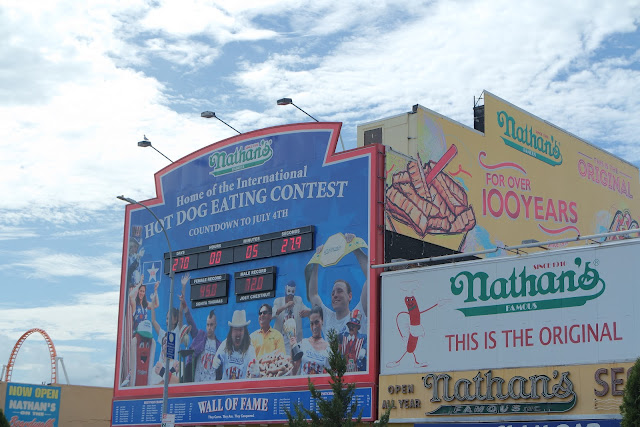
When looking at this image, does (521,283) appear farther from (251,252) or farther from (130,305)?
(130,305)

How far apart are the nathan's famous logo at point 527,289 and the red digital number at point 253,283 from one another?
858 centimetres

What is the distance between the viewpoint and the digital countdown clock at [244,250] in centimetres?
3309

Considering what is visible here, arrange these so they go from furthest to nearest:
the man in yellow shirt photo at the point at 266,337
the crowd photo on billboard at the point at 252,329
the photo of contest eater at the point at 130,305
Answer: the photo of contest eater at the point at 130,305 < the man in yellow shirt photo at the point at 266,337 < the crowd photo on billboard at the point at 252,329

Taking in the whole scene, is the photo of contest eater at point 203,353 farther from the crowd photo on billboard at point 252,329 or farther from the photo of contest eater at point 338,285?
the photo of contest eater at point 338,285

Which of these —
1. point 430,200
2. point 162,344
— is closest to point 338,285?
point 430,200

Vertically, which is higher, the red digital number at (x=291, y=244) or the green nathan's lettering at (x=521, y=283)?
the red digital number at (x=291, y=244)

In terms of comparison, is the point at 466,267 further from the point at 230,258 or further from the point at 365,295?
the point at 230,258

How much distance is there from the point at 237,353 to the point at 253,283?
2751 mm

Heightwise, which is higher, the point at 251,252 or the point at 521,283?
the point at 251,252

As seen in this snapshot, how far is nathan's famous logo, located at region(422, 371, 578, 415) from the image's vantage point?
25156 millimetres

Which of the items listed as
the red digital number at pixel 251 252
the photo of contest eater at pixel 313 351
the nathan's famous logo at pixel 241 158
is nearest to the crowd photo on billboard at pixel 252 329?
the photo of contest eater at pixel 313 351

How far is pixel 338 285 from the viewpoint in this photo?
31.3 metres

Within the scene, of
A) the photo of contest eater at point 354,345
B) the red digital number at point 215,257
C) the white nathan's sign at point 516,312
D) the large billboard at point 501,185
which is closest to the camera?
the white nathan's sign at point 516,312

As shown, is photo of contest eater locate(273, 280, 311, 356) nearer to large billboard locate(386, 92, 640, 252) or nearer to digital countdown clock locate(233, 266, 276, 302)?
digital countdown clock locate(233, 266, 276, 302)
